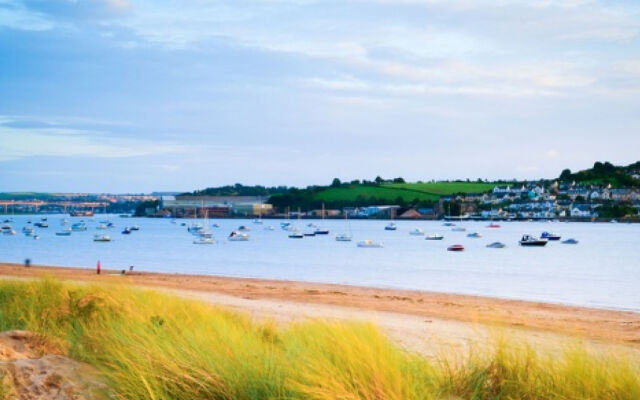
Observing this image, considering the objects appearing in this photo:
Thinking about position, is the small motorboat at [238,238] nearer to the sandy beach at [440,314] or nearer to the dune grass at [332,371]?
the sandy beach at [440,314]

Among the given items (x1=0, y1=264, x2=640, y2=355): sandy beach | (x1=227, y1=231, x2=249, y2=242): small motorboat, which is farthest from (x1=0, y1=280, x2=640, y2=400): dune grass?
(x1=227, y1=231, x2=249, y2=242): small motorboat

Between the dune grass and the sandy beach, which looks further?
the sandy beach

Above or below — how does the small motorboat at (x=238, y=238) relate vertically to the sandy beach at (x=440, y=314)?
below

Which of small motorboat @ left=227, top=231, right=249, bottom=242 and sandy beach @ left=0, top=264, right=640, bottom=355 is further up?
sandy beach @ left=0, top=264, right=640, bottom=355

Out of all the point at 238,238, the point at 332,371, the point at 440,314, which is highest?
the point at 332,371

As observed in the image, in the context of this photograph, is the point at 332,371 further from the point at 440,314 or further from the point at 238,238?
the point at 238,238

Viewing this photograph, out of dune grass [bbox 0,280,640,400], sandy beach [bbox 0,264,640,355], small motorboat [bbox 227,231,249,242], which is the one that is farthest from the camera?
small motorboat [bbox 227,231,249,242]

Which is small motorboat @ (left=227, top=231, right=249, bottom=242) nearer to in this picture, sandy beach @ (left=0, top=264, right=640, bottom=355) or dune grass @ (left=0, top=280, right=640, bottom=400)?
sandy beach @ (left=0, top=264, right=640, bottom=355)

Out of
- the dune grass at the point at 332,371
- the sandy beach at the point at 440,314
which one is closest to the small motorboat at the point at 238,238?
the sandy beach at the point at 440,314

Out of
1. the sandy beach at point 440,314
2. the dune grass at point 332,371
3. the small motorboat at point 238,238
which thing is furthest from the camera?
the small motorboat at point 238,238

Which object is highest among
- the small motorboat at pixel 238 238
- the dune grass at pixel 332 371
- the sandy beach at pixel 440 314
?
the dune grass at pixel 332 371

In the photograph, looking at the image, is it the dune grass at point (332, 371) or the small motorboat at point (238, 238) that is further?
the small motorboat at point (238, 238)

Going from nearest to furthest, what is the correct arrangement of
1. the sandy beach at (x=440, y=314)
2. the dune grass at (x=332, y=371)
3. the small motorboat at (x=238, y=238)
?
1. the dune grass at (x=332, y=371)
2. the sandy beach at (x=440, y=314)
3. the small motorboat at (x=238, y=238)

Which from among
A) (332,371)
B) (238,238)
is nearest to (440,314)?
(332,371)
